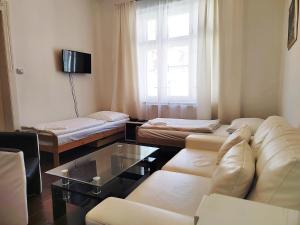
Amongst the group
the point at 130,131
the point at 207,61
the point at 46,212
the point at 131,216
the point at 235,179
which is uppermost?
the point at 207,61

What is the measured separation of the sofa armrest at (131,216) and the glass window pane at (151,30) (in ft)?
11.9

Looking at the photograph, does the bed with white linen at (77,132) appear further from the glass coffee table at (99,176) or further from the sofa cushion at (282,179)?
the sofa cushion at (282,179)

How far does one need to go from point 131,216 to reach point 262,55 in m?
3.36

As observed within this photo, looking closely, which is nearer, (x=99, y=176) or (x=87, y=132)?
(x=99, y=176)

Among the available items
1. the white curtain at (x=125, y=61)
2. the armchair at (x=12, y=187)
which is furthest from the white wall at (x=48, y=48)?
the armchair at (x=12, y=187)

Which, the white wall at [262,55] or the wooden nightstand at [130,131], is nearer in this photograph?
the white wall at [262,55]

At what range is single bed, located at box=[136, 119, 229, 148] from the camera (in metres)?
2.92

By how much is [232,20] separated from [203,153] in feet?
7.68

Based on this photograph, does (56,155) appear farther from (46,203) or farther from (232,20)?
(232,20)

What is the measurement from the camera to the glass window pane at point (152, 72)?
412 centimetres

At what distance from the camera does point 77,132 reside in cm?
313

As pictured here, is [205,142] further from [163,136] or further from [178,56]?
[178,56]

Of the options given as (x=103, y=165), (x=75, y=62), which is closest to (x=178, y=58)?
(x=75, y=62)

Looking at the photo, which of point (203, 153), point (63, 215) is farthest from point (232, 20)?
point (63, 215)
